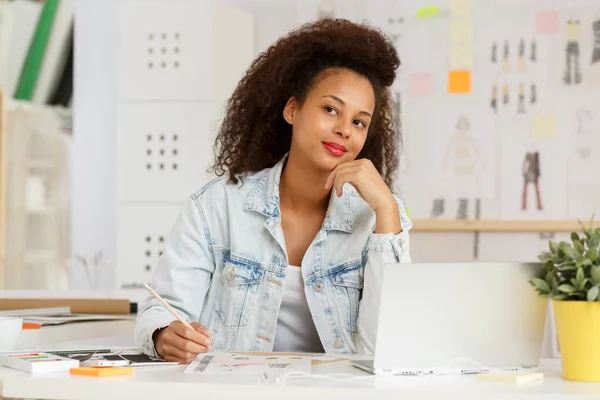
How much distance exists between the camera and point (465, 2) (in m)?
3.67

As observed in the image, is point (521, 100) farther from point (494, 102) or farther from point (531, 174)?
point (531, 174)

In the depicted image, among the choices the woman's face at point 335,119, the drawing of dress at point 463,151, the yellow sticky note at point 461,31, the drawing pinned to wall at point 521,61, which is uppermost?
the yellow sticky note at point 461,31

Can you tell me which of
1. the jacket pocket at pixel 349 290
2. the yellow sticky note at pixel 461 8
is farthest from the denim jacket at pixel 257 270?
the yellow sticky note at pixel 461 8

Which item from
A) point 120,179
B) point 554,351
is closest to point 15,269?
point 120,179

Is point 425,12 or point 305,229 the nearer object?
point 305,229

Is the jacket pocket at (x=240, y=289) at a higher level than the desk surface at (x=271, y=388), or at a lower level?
higher

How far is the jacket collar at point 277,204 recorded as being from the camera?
1851mm

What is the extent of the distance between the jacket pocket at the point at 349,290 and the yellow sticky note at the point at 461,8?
6.95 ft

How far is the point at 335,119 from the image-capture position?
186 centimetres

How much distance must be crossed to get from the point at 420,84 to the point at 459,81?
159mm

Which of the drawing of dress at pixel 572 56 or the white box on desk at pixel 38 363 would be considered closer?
the white box on desk at pixel 38 363

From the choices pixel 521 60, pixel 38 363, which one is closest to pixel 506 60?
pixel 521 60

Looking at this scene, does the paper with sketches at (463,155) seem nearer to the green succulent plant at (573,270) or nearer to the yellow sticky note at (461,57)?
the yellow sticky note at (461,57)

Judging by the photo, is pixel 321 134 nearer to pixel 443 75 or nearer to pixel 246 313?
pixel 246 313
